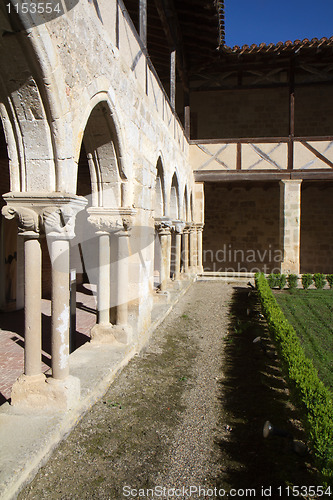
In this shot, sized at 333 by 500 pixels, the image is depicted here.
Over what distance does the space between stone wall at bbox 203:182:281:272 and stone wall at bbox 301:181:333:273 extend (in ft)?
3.41

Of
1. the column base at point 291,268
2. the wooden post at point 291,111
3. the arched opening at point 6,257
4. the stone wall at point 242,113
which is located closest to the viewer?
the arched opening at point 6,257

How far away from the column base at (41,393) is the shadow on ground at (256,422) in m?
1.40

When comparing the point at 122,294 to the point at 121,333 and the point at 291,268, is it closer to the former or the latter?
the point at 121,333

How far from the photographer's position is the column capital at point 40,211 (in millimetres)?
3238

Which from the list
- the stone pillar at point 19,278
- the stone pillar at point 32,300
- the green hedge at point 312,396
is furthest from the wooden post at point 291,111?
the stone pillar at point 32,300

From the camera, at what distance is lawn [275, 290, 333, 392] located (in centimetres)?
560

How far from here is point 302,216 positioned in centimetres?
1580

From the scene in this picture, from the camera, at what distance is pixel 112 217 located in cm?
511

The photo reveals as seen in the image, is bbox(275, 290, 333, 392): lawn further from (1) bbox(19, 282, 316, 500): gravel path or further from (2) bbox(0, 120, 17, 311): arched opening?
(2) bbox(0, 120, 17, 311): arched opening

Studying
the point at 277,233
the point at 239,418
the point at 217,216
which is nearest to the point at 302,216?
the point at 277,233

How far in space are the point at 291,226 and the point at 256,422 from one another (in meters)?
9.43

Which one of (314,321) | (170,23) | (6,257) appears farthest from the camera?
(170,23)

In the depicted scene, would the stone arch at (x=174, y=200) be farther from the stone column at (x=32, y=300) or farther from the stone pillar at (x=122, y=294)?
the stone column at (x=32, y=300)

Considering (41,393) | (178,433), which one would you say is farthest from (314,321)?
(41,393)
